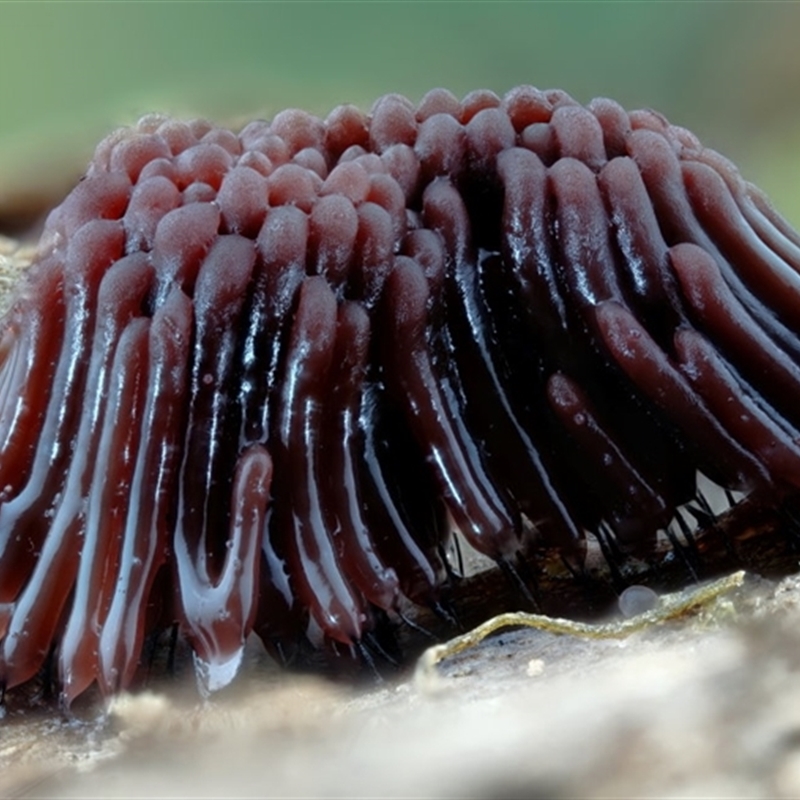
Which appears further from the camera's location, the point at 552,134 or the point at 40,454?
the point at 552,134

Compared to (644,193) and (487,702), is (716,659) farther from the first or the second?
(644,193)

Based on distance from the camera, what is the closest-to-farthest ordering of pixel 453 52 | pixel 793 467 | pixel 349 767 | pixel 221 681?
pixel 349 767
pixel 221 681
pixel 793 467
pixel 453 52

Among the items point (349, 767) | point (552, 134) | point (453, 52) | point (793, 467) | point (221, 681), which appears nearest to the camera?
point (349, 767)

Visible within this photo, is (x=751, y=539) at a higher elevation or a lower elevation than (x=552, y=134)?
lower

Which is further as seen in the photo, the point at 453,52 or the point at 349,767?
the point at 453,52

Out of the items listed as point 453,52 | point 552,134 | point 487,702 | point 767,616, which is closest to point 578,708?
point 487,702

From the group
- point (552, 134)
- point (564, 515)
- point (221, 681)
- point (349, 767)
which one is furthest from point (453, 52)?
point (349, 767)

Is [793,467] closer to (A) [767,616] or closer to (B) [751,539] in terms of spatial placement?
(B) [751,539]

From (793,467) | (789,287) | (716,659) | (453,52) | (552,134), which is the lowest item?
(716,659)
